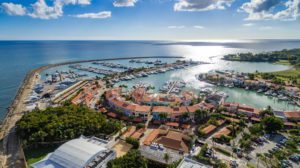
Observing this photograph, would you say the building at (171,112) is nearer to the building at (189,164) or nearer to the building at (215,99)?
the building at (215,99)

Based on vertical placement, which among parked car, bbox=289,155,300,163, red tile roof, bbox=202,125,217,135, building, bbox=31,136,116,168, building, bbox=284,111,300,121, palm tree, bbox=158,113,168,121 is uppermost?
building, bbox=31,136,116,168

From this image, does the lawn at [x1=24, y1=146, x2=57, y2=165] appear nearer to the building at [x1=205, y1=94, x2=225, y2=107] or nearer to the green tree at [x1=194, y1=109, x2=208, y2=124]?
the green tree at [x1=194, y1=109, x2=208, y2=124]

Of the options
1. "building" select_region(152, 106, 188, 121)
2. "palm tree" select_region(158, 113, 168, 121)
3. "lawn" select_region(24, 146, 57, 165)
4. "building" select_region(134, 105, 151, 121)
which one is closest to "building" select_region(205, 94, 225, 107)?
"building" select_region(152, 106, 188, 121)

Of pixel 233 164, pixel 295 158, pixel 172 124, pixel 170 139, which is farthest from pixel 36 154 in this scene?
pixel 295 158

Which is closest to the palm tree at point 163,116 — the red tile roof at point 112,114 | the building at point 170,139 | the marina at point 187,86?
the building at point 170,139

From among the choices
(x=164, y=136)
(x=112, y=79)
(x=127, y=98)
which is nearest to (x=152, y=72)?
(x=112, y=79)

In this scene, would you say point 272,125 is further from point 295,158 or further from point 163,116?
point 163,116

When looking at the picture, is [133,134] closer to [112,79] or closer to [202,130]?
[202,130]

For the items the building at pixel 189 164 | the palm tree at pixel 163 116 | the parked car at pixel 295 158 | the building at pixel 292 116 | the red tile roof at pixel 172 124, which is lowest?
the parked car at pixel 295 158
